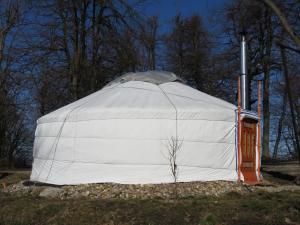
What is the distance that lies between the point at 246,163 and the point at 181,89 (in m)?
2.45

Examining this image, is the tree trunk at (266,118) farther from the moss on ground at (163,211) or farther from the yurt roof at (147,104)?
the moss on ground at (163,211)

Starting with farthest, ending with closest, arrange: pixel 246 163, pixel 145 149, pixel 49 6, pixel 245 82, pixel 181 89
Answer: pixel 49 6 → pixel 245 82 → pixel 181 89 → pixel 246 163 → pixel 145 149

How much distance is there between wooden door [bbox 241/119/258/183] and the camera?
1188 cm

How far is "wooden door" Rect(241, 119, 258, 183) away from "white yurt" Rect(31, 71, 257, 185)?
0.52 m

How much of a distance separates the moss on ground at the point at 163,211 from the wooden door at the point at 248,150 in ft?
8.13

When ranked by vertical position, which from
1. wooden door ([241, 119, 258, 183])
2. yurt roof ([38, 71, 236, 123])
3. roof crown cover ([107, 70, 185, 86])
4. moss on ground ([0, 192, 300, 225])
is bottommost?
moss on ground ([0, 192, 300, 225])

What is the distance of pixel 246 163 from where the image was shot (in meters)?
12.0

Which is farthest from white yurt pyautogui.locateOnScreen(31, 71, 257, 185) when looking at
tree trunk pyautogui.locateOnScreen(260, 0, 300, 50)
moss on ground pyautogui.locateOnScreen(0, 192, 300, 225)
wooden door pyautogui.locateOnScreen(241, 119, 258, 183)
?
tree trunk pyautogui.locateOnScreen(260, 0, 300, 50)

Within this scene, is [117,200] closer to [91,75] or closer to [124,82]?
[124,82]

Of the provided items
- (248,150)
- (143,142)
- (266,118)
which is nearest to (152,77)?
(143,142)

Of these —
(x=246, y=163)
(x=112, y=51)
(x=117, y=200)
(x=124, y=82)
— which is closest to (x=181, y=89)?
(x=124, y=82)

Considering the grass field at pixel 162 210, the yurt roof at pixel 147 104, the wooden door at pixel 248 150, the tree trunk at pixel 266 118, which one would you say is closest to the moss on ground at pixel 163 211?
the grass field at pixel 162 210

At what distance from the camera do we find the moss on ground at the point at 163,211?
7527 millimetres

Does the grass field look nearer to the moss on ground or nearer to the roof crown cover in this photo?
the moss on ground
